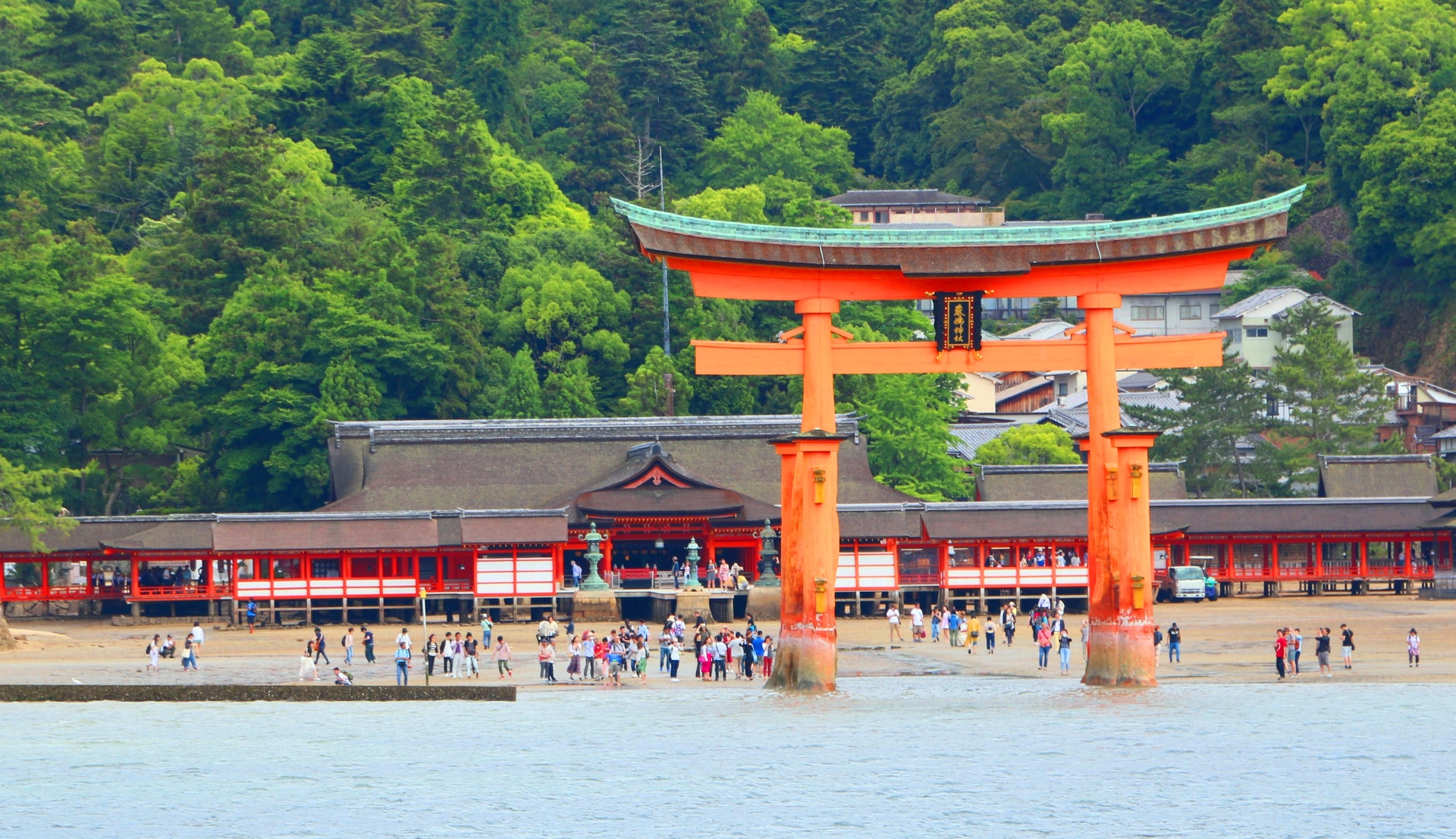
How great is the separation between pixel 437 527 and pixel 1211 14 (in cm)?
6060

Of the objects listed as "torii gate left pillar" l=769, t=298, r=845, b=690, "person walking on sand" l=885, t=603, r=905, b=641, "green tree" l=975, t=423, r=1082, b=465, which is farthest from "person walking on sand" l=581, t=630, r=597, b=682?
"green tree" l=975, t=423, r=1082, b=465

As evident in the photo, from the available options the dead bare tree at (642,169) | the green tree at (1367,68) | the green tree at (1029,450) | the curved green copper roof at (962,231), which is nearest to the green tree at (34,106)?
the dead bare tree at (642,169)

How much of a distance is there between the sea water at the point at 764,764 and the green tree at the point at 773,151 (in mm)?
58951

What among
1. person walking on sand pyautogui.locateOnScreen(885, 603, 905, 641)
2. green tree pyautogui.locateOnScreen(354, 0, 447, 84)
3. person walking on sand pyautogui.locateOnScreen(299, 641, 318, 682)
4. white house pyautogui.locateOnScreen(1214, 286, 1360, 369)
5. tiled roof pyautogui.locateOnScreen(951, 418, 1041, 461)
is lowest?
person walking on sand pyautogui.locateOnScreen(299, 641, 318, 682)

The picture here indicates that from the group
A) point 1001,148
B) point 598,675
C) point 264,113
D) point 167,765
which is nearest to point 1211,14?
point 1001,148

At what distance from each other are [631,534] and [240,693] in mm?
18628

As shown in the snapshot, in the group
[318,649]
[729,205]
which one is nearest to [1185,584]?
[318,649]

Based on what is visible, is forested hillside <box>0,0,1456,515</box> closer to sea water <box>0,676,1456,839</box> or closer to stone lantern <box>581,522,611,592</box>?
stone lantern <box>581,522,611,592</box>

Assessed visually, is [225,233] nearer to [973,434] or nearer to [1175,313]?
[973,434]

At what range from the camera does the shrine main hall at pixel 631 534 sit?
61.6 meters

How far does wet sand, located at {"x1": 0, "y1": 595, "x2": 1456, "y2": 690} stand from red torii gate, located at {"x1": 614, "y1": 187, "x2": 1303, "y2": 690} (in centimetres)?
708

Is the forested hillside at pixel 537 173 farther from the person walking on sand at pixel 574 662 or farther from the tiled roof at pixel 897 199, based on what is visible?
the person walking on sand at pixel 574 662

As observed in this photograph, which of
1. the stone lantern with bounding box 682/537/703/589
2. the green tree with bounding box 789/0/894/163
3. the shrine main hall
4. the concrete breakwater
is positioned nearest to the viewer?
the concrete breakwater

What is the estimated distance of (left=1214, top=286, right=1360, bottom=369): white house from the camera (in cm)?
9431
